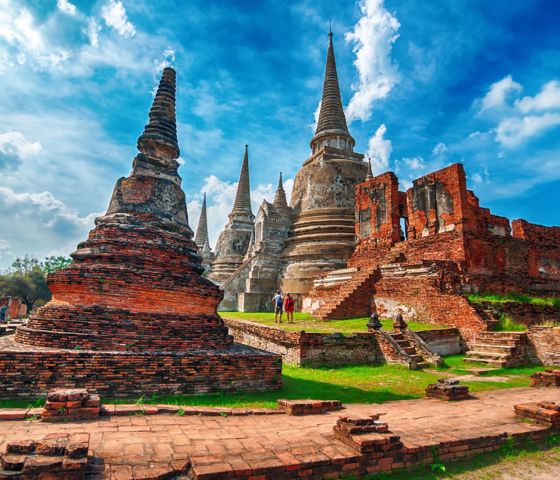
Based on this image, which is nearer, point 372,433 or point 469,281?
point 372,433

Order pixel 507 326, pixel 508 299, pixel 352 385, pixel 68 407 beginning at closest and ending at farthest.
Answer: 1. pixel 68 407
2. pixel 352 385
3. pixel 507 326
4. pixel 508 299

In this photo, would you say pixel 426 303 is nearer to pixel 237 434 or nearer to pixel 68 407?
pixel 237 434

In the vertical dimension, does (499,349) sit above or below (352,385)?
above

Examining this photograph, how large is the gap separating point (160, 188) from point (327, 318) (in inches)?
321

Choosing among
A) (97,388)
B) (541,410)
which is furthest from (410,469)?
(97,388)

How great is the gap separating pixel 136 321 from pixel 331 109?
80.3 ft

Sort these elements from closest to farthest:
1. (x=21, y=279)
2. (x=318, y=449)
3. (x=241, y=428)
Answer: (x=318, y=449) → (x=241, y=428) → (x=21, y=279)

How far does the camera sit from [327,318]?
14328 mm

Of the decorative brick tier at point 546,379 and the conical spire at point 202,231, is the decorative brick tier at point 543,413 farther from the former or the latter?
the conical spire at point 202,231

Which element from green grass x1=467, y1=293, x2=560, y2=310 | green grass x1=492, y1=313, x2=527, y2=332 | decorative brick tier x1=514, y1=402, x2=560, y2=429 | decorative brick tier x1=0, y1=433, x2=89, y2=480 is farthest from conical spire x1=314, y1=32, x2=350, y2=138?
decorative brick tier x1=0, y1=433, x2=89, y2=480

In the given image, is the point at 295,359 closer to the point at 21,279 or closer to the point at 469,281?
the point at 469,281

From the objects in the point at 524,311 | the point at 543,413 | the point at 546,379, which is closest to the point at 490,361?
the point at 546,379

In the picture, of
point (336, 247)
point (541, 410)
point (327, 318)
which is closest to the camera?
point (541, 410)

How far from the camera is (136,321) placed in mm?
7188
